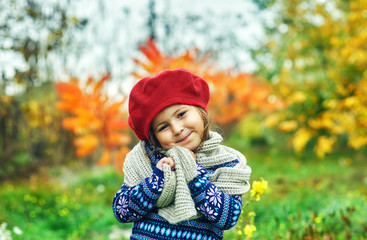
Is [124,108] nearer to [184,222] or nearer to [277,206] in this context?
[277,206]

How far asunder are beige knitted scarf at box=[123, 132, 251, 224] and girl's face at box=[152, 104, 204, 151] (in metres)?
0.06

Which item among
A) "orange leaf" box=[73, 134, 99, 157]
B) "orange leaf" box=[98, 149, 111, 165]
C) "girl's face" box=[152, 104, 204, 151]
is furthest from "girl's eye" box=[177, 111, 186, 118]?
"orange leaf" box=[98, 149, 111, 165]

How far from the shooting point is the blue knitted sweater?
1675 millimetres

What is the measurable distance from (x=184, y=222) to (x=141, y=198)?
24cm

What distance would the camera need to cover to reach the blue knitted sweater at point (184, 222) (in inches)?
65.9

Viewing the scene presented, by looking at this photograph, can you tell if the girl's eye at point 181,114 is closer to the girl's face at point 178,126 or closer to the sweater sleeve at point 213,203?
the girl's face at point 178,126

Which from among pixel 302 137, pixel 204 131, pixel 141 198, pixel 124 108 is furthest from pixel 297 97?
pixel 141 198

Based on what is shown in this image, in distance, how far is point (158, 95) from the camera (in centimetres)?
179

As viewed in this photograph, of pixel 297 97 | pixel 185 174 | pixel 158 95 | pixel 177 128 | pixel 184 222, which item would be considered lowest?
pixel 184 222

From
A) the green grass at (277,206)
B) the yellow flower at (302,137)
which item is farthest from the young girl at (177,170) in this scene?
the yellow flower at (302,137)

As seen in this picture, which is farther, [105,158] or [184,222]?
[105,158]

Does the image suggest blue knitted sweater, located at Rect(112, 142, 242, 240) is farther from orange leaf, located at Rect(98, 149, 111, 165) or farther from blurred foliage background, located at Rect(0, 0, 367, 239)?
orange leaf, located at Rect(98, 149, 111, 165)

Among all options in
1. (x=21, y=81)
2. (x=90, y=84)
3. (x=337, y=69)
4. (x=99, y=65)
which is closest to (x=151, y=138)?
(x=21, y=81)

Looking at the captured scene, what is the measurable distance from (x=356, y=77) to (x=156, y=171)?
678cm
